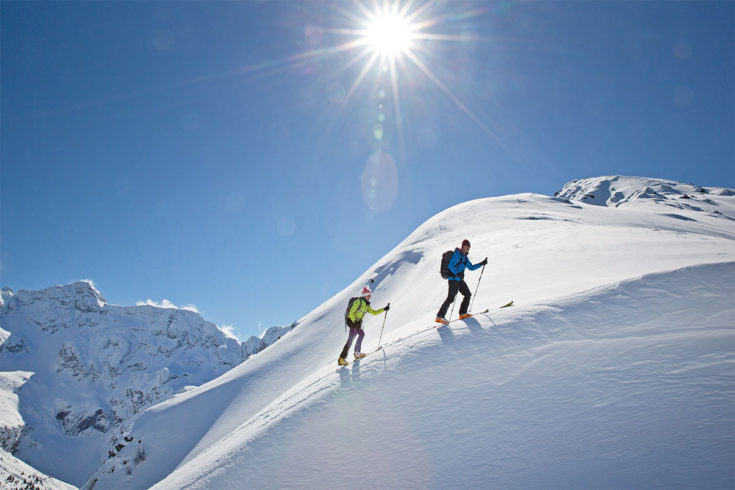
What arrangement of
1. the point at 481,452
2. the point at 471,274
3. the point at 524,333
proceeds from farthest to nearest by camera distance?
the point at 471,274
the point at 524,333
the point at 481,452

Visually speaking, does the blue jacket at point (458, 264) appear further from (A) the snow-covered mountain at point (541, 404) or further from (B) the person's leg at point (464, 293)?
(A) the snow-covered mountain at point (541, 404)

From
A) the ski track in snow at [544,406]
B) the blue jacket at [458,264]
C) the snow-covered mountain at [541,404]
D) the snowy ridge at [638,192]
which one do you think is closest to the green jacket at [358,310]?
the snow-covered mountain at [541,404]

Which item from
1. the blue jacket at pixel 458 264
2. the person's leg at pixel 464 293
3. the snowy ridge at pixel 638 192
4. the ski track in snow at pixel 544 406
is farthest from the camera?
the snowy ridge at pixel 638 192

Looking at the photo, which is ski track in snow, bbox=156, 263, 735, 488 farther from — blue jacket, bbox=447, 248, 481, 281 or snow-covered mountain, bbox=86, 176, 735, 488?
blue jacket, bbox=447, 248, 481, 281

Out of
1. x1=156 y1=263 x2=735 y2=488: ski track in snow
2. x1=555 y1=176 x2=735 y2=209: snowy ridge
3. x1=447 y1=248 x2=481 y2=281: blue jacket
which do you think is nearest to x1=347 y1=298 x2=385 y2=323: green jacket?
x1=156 y1=263 x2=735 y2=488: ski track in snow

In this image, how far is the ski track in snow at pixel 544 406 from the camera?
3.76 metres

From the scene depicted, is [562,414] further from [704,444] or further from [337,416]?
[337,416]

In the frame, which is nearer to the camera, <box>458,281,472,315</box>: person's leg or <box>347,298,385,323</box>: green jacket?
<box>458,281,472,315</box>: person's leg

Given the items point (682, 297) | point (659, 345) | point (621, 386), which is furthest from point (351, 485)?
point (682, 297)

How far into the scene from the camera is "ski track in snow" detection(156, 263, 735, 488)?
376 centimetres

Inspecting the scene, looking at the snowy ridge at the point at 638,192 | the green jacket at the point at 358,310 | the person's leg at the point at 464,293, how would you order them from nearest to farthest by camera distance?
1. the person's leg at the point at 464,293
2. the green jacket at the point at 358,310
3. the snowy ridge at the point at 638,192

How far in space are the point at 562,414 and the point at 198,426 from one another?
2476cm

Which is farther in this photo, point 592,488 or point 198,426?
point 198,426

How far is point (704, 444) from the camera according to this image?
3.49 meters
